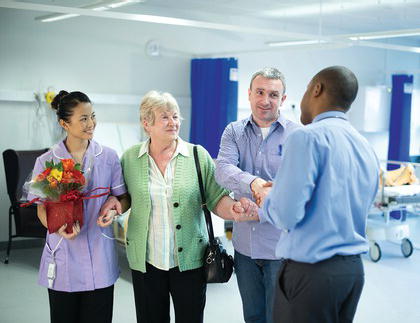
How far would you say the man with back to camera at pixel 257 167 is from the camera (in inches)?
99.8

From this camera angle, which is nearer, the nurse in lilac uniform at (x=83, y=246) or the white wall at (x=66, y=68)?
the nurse in lilac uniform at (x=83, y=246)

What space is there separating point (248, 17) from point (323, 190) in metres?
6.72

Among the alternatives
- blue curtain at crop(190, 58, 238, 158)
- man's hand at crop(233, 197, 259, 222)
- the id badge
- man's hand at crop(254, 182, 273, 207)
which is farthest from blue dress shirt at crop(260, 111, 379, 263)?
blue curtain at crop(190, 58, 238, 158)

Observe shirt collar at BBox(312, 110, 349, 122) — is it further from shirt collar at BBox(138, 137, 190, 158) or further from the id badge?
the id badge

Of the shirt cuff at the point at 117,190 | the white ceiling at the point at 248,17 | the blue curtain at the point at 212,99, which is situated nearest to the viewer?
the shirt cuff at the point at 117,190

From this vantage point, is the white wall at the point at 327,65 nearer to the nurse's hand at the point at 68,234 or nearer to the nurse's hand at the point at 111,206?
the nurse's hand at the point at 111,206

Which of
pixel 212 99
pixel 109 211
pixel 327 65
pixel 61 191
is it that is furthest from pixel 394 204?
pixel 327 65

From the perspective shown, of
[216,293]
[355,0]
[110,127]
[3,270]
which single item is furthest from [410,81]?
[3,270]

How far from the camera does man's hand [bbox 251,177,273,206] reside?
2371mm

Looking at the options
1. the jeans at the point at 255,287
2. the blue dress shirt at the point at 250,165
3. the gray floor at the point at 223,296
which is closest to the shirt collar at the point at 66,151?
the blue dress shirt at the point at 250,165

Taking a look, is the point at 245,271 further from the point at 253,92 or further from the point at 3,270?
the point at 3,270

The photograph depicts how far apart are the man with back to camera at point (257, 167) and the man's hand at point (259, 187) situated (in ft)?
0.19

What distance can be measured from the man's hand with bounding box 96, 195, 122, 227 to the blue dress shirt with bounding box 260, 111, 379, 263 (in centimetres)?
87

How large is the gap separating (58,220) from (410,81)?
7.00m
